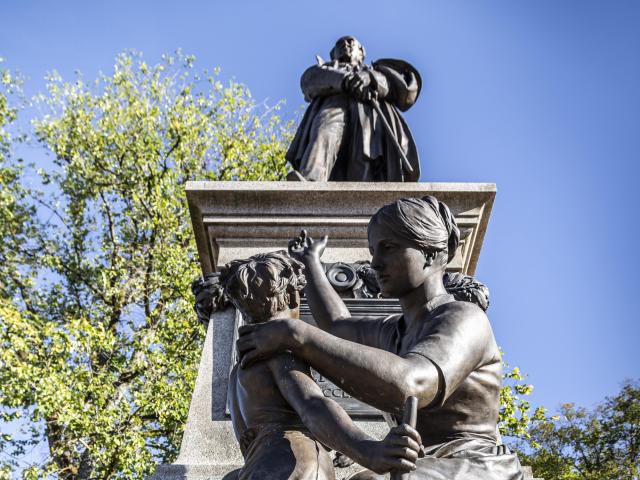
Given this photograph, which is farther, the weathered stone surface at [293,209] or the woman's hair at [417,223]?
the weathered stone surface at [293,209]

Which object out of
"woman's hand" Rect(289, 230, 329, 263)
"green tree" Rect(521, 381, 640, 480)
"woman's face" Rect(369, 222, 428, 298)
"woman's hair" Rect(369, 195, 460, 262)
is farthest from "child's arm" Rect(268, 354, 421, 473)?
"green tree" Rect(521, 381, 640, 480)

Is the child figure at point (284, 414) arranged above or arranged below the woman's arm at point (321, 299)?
below

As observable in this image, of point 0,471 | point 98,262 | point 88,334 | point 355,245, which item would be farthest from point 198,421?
point 98,262

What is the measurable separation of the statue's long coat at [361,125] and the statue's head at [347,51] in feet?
0.28

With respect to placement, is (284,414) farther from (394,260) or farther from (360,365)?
(394,260)

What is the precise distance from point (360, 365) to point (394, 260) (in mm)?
564

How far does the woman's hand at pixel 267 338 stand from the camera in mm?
2328

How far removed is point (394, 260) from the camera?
8.75ft

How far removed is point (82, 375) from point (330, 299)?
436 inches

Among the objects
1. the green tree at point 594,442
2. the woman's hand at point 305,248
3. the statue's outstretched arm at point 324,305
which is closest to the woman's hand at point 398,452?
the statue's outstretched arm at point 324,305

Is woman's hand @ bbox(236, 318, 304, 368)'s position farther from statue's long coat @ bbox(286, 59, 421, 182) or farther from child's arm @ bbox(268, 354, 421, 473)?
statue's long coat @ bbox(286, 59, 421, 182)

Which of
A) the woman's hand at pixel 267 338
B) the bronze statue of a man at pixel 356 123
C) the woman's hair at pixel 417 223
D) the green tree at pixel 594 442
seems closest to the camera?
the woman's hand at pixel 267 338

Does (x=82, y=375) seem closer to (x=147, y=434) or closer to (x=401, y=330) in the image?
(x=147, y=434)

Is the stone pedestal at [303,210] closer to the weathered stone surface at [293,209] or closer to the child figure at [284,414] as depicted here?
the weathered stone surface at [293,209]
